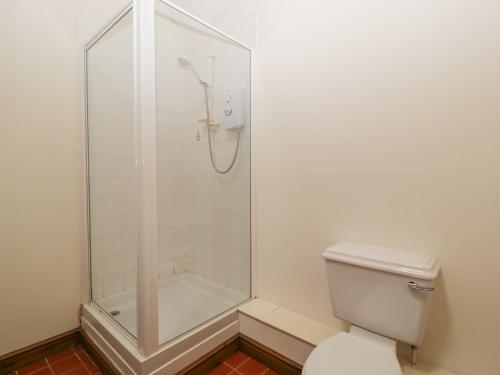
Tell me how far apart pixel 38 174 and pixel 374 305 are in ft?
6.12

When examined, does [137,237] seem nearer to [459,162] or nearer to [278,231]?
[278,231]

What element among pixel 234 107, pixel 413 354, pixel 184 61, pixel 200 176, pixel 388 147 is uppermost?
pixel 184 61

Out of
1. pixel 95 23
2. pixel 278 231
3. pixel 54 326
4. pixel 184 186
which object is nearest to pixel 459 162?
pixel 278 231

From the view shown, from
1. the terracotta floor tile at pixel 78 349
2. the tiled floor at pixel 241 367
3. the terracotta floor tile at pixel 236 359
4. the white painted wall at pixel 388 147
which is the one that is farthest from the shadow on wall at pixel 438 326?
the terracotta floor tile at pixel 78 349

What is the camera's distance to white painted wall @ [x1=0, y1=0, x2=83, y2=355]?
1409 mm

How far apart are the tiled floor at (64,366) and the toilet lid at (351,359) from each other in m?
1.21

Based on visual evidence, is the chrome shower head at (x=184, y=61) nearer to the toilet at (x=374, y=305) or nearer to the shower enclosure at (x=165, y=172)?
the shower enclosure at (x=165, y=172)

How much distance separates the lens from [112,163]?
1561 mm

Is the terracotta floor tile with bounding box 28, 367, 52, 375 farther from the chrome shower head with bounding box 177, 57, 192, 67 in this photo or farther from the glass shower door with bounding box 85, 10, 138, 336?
the chrome shower head with bounding box 177, 57, 192, 67

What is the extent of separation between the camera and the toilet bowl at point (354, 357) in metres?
0.89

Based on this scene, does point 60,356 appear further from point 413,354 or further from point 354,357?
point 413,354

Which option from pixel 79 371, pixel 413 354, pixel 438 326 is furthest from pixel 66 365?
pixel 438 326

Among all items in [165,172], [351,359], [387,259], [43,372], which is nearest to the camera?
[351,359]

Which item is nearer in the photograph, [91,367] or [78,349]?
[91,367]
